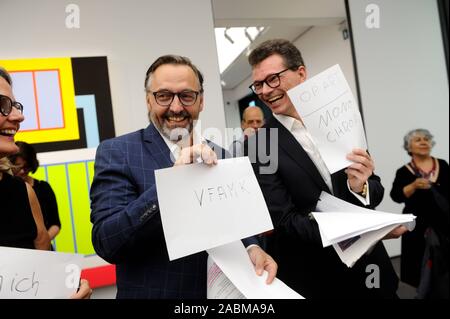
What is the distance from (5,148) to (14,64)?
35.5 inches

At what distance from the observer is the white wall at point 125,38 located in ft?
4.51

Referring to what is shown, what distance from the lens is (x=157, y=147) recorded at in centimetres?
75

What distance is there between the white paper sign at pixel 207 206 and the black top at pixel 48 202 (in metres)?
1.28

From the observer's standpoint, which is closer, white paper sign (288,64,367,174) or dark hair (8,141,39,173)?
white paper sign (288,64,367,174)

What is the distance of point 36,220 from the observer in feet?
2.80

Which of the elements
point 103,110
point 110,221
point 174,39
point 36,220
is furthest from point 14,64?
point 110,221

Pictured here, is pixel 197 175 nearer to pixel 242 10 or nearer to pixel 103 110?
pixel 103 110

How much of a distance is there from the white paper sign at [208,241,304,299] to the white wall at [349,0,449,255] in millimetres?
1882

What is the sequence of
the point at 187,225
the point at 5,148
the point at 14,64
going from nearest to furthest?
the point at 187,225, the point at 5,148, the point at 14,64

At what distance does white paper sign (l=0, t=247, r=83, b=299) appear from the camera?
1.72 feet

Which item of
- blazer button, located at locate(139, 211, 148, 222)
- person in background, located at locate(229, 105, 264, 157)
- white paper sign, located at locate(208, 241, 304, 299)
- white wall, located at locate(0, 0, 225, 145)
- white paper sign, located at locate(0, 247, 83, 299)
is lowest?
white paper sign, located at locate(208, 241, 304, 299)

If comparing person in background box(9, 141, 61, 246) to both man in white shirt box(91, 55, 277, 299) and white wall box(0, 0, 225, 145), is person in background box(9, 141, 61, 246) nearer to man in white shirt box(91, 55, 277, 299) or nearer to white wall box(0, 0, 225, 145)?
white wall box(0, 0, 225, 145)

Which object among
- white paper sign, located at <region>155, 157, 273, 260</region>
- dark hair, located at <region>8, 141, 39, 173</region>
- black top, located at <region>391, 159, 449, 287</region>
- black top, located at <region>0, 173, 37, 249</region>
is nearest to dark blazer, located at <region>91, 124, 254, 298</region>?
white paper sign, located at <region>155, 157, 273, 260</region>
